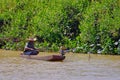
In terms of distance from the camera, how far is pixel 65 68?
18.7 m

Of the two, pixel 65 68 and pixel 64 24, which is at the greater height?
pixel 64 24

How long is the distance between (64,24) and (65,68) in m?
8.59

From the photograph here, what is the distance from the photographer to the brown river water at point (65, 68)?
1634cm

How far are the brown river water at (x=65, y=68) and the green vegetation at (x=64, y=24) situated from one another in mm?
1745

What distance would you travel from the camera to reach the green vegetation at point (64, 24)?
24.8 meters

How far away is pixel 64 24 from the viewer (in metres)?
27.0

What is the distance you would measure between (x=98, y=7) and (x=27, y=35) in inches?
186

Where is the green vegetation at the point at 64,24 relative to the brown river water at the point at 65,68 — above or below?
above

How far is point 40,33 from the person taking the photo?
88.3 feet

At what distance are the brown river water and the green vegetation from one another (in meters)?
1.75

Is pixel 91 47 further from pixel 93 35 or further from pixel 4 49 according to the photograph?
pixel 4 49

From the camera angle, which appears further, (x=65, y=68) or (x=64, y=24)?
(x=64, y=24)

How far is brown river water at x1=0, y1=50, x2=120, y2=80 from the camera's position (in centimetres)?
1634

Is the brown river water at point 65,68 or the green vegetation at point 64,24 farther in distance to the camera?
the green vegetation at point 64,24
